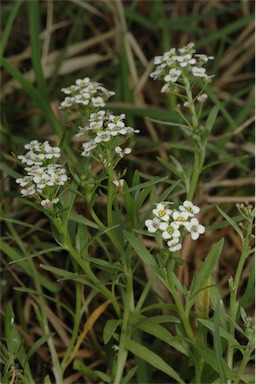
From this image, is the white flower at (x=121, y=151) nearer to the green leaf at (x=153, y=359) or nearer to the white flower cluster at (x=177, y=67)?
the white flower cluster at (x=177, y=67)

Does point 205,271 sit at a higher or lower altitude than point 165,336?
higher

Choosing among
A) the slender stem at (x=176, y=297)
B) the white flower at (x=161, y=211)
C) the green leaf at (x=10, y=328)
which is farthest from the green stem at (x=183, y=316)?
the green leaf at (x=10, y=328)

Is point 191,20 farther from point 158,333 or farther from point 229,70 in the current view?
point 158,333

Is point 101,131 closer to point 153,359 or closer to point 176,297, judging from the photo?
point 176,297

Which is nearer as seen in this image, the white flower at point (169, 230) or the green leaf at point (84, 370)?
the white flower at point (169, 230)

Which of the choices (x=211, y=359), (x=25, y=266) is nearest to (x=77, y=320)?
(x=25, y=266)

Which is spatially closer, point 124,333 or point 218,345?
point 218,345

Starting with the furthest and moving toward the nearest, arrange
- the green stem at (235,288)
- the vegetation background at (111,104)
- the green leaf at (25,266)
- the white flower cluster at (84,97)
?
the vegetation background at (111,104) < the green leaf at (25,266) < the white flower cluster at (84,97) < the green stem at (235,288)
